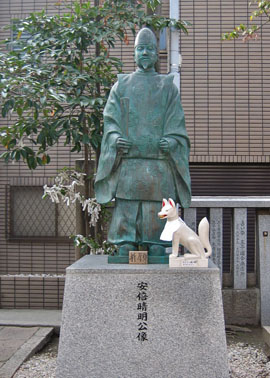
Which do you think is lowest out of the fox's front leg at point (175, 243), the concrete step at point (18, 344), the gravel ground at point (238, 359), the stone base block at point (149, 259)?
the gravel ground at point (238, 359)

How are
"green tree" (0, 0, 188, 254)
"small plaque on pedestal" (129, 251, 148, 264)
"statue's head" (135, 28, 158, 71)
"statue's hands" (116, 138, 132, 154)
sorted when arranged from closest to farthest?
"small plaque on pedestal" (129, 251, 148, 264) < "statue's hands" (116, 138, 132, 154) < "statue's head" (135, 28, 158, 71) < "green tree" (0, 0, 188, 254)

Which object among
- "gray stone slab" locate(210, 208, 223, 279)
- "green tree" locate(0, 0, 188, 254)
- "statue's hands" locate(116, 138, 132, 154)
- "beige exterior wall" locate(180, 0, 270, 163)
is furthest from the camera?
"beige exterior wall" locate(180, 0, 270, 163)

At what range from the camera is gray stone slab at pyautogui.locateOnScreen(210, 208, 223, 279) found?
5953mm

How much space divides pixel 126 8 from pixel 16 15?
2.65 m

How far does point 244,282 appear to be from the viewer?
597 cm

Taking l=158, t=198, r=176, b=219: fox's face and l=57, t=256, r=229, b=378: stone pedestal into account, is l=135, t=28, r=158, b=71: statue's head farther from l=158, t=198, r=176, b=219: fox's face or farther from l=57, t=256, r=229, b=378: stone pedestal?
l=57, t=256, r=229, b=378: stone pedestal

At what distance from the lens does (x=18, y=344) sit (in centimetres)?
525

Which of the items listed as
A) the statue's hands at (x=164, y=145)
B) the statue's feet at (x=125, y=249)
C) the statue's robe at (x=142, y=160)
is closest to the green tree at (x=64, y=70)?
the statue's robe at (x=142, y=160)

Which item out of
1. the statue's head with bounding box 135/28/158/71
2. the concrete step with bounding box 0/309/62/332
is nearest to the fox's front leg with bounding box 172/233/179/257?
the statue's head with bounding box 135/28/158/71

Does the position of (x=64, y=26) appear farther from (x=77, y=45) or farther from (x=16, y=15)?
(x=16, y=15)

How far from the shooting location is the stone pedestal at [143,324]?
12.6 feet

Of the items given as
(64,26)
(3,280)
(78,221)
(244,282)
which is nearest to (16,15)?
(64,26)

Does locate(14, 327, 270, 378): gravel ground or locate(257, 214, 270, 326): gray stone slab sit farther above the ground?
locate(257, 214, 270, 326): gray stone slab

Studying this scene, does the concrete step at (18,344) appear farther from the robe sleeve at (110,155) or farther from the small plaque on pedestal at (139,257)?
the robe sleeve at (110,155)
